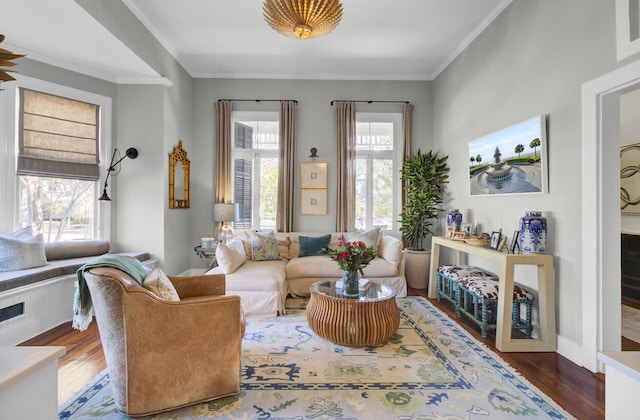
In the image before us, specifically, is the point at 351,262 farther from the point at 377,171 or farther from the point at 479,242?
the point at 377,171

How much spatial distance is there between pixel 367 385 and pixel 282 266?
205 cm

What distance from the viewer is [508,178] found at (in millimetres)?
3020

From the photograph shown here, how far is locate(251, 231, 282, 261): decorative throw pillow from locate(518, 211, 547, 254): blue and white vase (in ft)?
9.45

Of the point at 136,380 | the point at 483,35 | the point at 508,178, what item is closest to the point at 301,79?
the point at 483,35

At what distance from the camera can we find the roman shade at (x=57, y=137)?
324 centimetres

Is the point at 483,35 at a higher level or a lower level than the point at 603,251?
higher

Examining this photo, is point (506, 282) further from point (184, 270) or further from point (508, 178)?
point (184, 270)

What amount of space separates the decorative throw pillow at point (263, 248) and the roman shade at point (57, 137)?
2.21 m

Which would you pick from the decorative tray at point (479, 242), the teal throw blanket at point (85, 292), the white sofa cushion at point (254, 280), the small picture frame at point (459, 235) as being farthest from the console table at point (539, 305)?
the teal throw blanket at point (85, 292)

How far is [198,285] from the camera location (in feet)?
7.95

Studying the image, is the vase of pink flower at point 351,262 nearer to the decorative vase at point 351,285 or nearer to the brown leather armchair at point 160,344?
the decorative vase at point 351,285

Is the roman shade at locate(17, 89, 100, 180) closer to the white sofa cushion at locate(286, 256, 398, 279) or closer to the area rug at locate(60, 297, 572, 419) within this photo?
the area rug at locate(60, 297, 572, 419)

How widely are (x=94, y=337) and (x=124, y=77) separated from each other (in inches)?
126

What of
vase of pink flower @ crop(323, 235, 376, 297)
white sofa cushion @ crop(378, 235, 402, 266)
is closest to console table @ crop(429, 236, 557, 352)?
vase of pink flower @ crop(323, 235, 376, 297)
